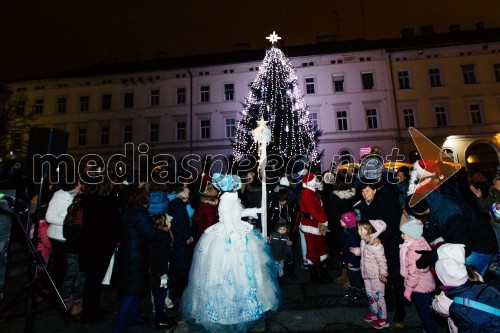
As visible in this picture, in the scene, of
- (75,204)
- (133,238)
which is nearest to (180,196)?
(133,238)

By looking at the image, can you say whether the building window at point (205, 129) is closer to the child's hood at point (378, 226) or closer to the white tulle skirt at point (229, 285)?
the white tulle skirt at point (229, 285)

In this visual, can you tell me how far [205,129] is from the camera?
89.1 feet

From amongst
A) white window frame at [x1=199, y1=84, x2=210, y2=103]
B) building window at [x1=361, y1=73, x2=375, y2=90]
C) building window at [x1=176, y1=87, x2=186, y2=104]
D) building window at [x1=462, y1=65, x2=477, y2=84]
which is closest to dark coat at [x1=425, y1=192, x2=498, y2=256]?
building window at [x1=361, y1=73, x2=375, y2=90]

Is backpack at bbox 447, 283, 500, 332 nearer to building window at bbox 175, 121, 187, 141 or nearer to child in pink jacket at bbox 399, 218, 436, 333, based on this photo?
child in pink jacket at bbox 399, 218, 436, 333

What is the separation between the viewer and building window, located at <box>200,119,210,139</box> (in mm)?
27094

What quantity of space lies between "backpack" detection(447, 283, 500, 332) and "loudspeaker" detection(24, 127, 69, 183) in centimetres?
504

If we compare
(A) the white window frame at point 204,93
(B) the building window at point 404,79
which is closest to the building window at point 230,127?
(A) the white window frame at point 204,93

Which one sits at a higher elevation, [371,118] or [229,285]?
[371,118]

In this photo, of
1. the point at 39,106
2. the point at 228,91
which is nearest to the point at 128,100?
the point at 39,106

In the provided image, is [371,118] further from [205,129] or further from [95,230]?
[95,230]

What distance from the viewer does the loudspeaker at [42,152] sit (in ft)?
13.1

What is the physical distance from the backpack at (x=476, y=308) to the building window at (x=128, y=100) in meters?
30.5

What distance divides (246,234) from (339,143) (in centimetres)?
2234

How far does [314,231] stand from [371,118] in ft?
73.7
